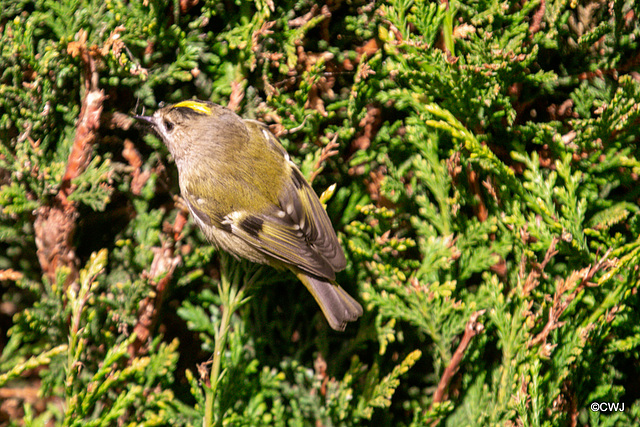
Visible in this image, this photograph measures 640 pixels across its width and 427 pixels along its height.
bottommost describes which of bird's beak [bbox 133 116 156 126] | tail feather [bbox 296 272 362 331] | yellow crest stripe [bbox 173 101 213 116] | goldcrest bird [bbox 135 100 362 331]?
tail feather [bbox 296 272 362 331]

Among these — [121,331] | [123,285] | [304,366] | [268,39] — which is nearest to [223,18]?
[268,39]

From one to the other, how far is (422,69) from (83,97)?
108 cm

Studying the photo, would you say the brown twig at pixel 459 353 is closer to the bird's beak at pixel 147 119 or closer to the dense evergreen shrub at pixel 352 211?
the dense evergreen shrub at pixel 352 211

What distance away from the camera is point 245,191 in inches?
67.2

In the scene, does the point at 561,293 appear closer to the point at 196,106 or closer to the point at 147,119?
the point at 196,106

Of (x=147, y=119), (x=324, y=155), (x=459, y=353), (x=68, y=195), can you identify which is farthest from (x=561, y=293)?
(x=68, y=195)

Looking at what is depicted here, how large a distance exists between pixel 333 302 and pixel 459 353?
0.41 metres

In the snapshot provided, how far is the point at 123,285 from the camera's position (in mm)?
1572

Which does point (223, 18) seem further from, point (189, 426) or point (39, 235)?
point (189, 426)

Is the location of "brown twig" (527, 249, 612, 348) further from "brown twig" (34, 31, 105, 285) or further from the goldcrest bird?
"brown twig" (34, 31, 105, 285)

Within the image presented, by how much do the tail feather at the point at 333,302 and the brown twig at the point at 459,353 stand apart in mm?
314

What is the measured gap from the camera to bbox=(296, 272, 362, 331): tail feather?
58.7 inches

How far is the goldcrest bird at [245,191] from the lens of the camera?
163cm

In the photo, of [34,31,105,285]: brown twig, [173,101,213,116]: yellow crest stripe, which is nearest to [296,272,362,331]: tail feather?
[173,101,213,116]: yellow crest stripe
